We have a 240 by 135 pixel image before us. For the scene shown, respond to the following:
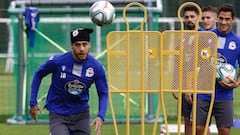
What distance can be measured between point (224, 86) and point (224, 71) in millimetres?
192

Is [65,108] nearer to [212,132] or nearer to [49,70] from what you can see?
[49,70]

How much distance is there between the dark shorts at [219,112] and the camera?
951 cm

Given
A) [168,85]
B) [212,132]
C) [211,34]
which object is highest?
[211,34]

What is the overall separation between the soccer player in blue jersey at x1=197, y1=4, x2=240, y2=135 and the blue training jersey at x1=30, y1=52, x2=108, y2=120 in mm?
1552

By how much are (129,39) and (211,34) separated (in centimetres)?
91

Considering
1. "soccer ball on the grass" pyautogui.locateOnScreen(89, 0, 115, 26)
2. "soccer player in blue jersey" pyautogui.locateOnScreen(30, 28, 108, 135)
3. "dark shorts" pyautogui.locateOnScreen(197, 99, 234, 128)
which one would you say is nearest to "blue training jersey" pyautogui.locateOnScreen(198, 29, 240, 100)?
"dark shorts" pyautogui.locateOnScreen(197, 99, 234, 128)

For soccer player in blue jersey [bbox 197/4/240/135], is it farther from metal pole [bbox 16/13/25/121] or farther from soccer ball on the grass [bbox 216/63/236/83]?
metal pole [bbox 16/13/25/121]

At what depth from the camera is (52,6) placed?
13531mm

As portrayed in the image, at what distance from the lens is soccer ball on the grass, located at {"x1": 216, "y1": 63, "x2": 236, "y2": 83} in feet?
30.6


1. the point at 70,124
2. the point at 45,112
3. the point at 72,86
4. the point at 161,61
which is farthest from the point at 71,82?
the point at 45,112

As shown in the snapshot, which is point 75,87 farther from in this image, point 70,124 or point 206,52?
point 206,52

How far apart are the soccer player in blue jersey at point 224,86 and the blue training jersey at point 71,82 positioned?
155 centimetres

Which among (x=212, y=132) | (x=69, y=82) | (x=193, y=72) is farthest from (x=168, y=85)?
(x=212, y=132)

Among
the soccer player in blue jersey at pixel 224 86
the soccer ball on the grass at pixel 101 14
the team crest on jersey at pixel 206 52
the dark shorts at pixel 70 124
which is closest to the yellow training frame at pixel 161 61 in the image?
the team crest on jersey at pixel 206 52
